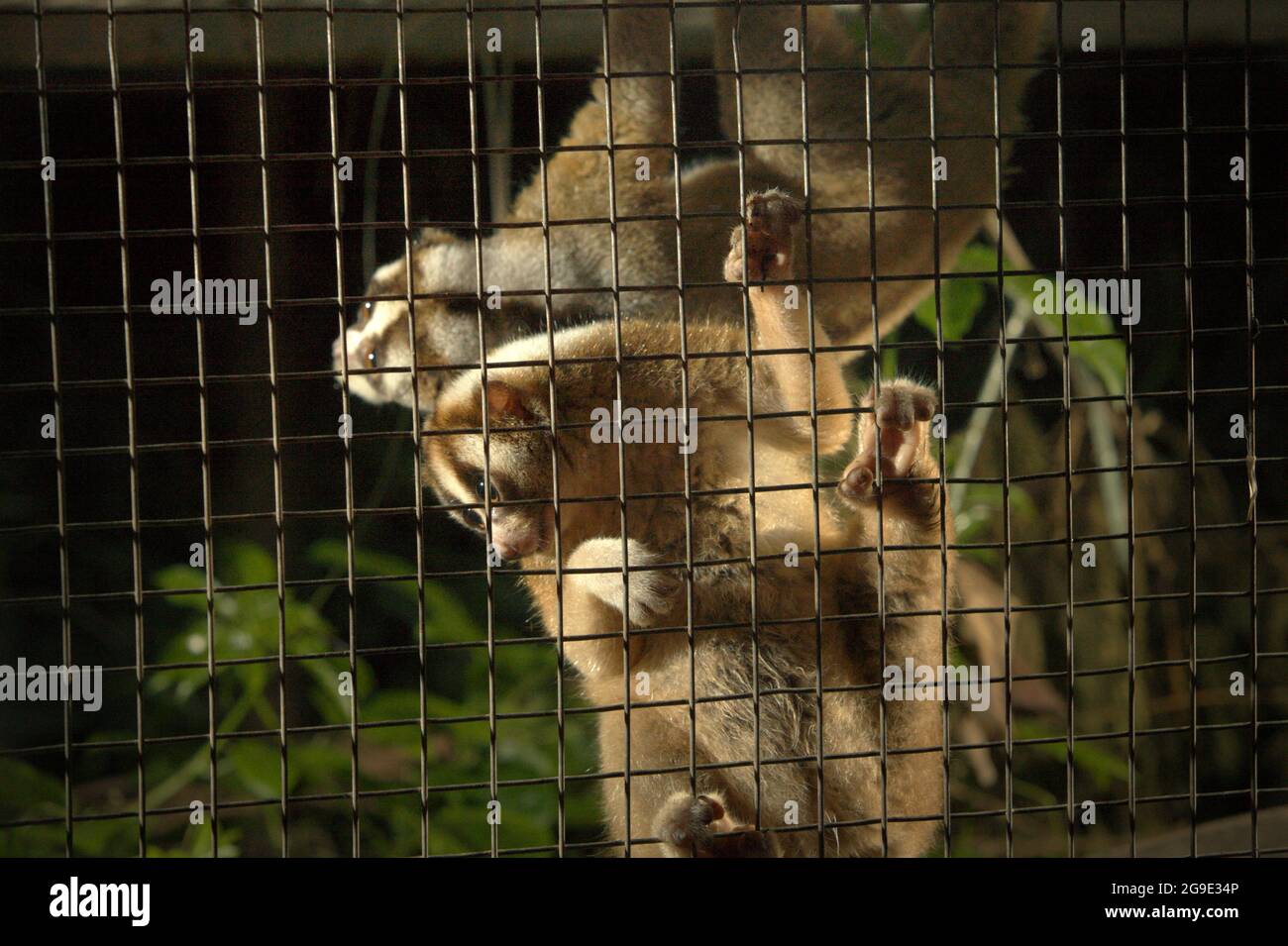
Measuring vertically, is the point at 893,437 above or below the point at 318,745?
above

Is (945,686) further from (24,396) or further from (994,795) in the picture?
(24,396)

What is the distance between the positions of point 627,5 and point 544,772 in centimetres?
276

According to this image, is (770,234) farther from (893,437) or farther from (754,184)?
(754,184)

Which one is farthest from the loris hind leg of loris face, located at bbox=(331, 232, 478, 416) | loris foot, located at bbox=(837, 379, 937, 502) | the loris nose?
loris face, located at bbox=(331, 232, 478, 416)

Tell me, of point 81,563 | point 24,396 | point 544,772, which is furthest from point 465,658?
point 24,396

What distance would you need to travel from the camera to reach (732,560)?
94.4 inches

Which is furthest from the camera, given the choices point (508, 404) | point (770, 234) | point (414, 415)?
point (508, 404)

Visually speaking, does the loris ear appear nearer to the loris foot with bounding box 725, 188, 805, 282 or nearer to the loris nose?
the loris nose

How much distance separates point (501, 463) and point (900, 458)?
0.92 m

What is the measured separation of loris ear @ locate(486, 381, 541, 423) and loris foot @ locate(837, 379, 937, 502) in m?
0.75

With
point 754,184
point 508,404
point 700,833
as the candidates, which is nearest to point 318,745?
point 508,404

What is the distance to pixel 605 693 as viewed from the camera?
298 centimetres

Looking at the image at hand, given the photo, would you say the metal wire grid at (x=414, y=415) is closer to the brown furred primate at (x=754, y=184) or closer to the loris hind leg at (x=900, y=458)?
the loris hind leg at (x=900, y=458)

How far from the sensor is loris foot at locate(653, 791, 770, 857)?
238cm
